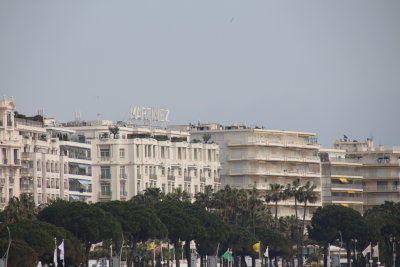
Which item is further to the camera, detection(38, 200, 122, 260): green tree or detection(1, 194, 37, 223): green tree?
detection(1, 194, 37, 223): green tree

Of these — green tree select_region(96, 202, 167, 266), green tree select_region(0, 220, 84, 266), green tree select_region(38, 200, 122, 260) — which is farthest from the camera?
green tree select_region(96, 202, 167, 266)

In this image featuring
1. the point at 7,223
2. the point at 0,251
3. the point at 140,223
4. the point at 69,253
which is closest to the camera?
the point at 0,251

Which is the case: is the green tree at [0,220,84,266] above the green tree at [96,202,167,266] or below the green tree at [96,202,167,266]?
below

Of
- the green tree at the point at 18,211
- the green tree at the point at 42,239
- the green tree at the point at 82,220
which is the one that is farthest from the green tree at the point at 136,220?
the green tree at the point at 42,239

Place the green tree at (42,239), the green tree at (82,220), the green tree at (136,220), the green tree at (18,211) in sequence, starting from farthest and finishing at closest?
1. the green tree at (136,220)
2. the green tree at (18,211)
3. the green tree at (82,220)
4. the green tree at (42,239)

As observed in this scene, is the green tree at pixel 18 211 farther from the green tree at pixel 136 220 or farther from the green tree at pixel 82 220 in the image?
the green tree at pixel 136 220

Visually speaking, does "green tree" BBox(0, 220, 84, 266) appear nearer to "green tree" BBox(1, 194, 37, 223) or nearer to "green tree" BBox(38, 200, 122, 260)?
"green tree" BBox(38, 200, 122, 260)

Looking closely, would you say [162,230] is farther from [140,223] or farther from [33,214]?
[33,214]

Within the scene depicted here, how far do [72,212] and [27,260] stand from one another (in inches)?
964

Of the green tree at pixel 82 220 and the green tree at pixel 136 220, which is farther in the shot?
the green tree at pixel 136 220

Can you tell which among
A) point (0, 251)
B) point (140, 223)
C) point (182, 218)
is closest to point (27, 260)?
point (0, 251)

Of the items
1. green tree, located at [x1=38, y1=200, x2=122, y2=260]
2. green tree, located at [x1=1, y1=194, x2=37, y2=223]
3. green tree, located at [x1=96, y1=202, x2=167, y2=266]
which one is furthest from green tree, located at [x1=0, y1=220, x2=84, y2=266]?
green tree, located at [x1=96, y1=202, x2=167, y2=266]

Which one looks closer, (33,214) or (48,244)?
(48,244)

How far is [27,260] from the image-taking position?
150 m
